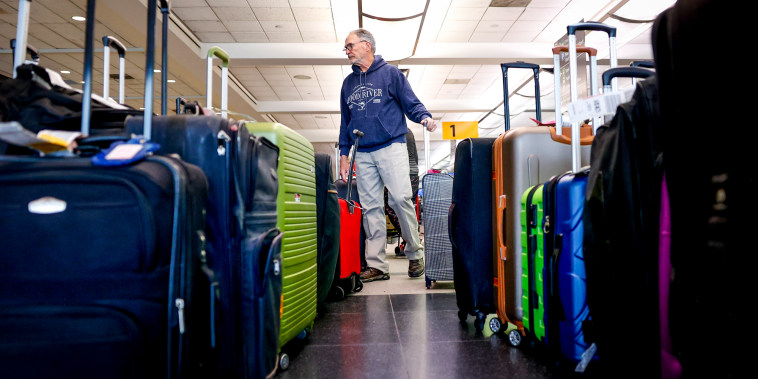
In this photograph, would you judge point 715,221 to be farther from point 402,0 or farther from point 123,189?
point 402,0

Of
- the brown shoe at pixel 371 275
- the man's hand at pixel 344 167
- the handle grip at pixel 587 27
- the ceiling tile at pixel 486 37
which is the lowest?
the brown shoe at pixel 371 275

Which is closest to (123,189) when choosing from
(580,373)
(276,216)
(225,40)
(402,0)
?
(276,216)

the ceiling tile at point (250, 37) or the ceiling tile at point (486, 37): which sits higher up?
the ceiling tile at point (486, 37)

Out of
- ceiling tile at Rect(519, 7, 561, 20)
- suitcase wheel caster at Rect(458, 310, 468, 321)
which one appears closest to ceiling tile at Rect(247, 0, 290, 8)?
ceiling tile at Rect(519, 7, 561, 20)

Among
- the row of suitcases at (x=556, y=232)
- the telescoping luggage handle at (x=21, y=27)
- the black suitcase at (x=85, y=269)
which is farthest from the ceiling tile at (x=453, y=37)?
the black suitcase at (x=85, y=269)

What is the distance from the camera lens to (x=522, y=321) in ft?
4.89

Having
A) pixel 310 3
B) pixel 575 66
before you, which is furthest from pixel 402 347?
pixel 310 3

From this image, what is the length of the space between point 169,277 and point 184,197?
0.16 metres

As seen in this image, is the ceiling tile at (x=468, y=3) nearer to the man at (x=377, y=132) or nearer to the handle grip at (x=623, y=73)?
the man at (x=377, y=132)

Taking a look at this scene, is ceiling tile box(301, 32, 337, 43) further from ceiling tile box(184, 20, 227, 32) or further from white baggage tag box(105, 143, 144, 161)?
white baggage tag box(105, 143, 144, 161)

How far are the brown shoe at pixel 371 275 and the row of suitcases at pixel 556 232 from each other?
1.12m

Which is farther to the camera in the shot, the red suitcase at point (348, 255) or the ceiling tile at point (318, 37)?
the ceiling tile at point (318, 37)

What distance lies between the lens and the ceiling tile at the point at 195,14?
6535 mm

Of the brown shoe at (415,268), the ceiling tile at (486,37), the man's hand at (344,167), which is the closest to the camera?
the man's hand at (344,167)
